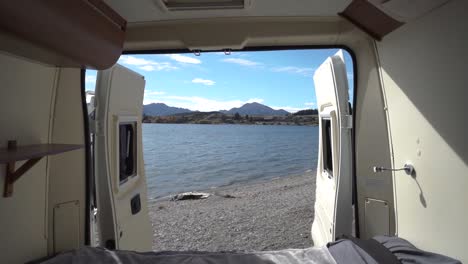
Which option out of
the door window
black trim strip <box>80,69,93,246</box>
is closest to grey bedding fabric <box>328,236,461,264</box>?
the door window

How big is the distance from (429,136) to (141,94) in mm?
2691

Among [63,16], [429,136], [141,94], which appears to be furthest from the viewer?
[141,94]

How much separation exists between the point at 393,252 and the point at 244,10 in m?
1.94

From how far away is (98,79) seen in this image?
2.59 metres

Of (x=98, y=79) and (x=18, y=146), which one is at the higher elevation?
(x=98, y=79)

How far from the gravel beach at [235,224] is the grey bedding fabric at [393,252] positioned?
3316mm

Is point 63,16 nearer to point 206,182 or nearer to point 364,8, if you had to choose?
point 364,8

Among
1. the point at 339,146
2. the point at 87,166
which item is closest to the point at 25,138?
the point at 87,166

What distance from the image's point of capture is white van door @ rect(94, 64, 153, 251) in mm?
2523

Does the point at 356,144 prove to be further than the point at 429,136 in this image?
Yes

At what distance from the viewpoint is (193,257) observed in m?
2.18

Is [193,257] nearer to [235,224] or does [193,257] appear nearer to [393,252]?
[393,252]

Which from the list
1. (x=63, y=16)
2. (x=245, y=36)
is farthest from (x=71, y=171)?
(x=245, y=36)

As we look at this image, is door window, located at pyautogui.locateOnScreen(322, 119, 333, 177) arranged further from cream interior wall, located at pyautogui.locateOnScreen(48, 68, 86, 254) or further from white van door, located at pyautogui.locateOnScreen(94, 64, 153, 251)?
cream interior wall, located at pyautogui.locateOnScreen(48, 68, 86, 254)
